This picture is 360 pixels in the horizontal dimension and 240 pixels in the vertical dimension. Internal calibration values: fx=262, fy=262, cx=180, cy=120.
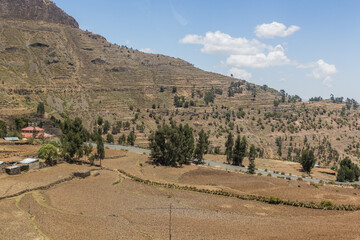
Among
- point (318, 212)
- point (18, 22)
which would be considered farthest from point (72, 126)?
point (18, 22)

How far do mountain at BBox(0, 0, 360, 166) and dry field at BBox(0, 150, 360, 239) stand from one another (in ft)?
220

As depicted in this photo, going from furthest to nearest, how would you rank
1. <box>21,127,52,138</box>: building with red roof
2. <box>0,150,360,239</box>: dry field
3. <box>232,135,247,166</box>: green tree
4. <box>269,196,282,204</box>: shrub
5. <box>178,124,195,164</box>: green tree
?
<box>232,135,247,166</box>: green tree, <box>21,127,52,138</box>: building with red roof, <box>178,124,195,164</box>: green tree, <box>269,196,282,204</box>: shrub, <box>0,150,360,239</box>: dry field

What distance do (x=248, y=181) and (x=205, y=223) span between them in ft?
82.8

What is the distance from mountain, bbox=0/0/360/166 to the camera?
129875mm

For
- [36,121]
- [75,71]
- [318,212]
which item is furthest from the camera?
[75,71]

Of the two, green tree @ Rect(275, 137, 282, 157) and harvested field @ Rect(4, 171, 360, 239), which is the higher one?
green tree @ Rect(275, 137, 282, 157)

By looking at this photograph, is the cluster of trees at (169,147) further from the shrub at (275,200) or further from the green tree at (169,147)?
the shrub at (275,200)

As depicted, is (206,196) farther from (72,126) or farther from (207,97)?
(207,97)

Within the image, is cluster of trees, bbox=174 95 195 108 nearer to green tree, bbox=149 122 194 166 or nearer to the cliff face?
green tree, bbox=149 122 194 166

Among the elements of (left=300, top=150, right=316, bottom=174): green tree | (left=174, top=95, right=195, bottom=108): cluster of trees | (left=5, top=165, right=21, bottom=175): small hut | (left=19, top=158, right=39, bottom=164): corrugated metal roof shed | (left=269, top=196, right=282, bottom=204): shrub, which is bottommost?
(left=5, top=165, right=21, bottom=175): small hut

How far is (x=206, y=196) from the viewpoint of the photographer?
1670 inches

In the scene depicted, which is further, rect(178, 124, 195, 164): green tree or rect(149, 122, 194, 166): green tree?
rect(178, 124, 195, 164): green tree

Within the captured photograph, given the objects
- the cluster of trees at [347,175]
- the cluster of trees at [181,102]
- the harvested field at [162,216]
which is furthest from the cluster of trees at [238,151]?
the cluster of trees at [181,102]

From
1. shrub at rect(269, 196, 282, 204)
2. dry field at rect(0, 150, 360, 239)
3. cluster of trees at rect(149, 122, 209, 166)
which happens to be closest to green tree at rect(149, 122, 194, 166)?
cluster of trees at rect(149, 122, 209, 166)
